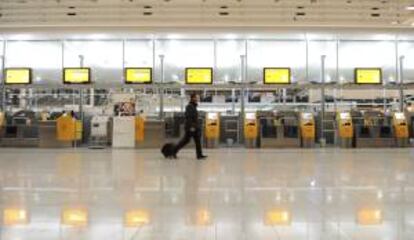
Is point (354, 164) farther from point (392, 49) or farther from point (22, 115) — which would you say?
point (22, 115)

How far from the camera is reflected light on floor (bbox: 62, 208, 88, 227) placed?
4.38 m

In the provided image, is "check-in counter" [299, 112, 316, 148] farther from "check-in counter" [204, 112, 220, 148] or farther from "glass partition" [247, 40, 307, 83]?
"glass partition" [247, 40, 307, 83]

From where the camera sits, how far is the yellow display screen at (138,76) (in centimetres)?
1673

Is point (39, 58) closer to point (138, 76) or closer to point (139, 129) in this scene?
point (138, 76)

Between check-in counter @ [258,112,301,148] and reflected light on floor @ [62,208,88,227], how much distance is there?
1195cm

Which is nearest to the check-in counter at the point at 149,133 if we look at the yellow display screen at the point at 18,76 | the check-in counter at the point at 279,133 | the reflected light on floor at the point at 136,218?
the check-in counter at the point at 279,133

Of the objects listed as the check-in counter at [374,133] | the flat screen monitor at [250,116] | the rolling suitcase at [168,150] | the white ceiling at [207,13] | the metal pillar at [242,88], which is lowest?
the rolling suitcase at [168,150]

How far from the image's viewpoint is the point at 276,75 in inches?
664

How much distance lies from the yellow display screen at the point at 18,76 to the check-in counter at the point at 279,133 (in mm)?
7894

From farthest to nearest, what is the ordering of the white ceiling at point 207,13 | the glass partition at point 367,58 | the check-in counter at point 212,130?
the glass partition at point 367,58, the check-in counter at point 212,130, the white ceiling at point 207,13

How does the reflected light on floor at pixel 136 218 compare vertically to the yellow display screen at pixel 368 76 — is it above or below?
below

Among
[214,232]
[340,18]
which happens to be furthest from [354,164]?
[214,232]

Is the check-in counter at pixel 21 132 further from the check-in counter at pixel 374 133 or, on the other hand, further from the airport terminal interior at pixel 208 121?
the check-in counter at pixel 374 133

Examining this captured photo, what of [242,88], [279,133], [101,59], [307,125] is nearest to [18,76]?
[101,59]
